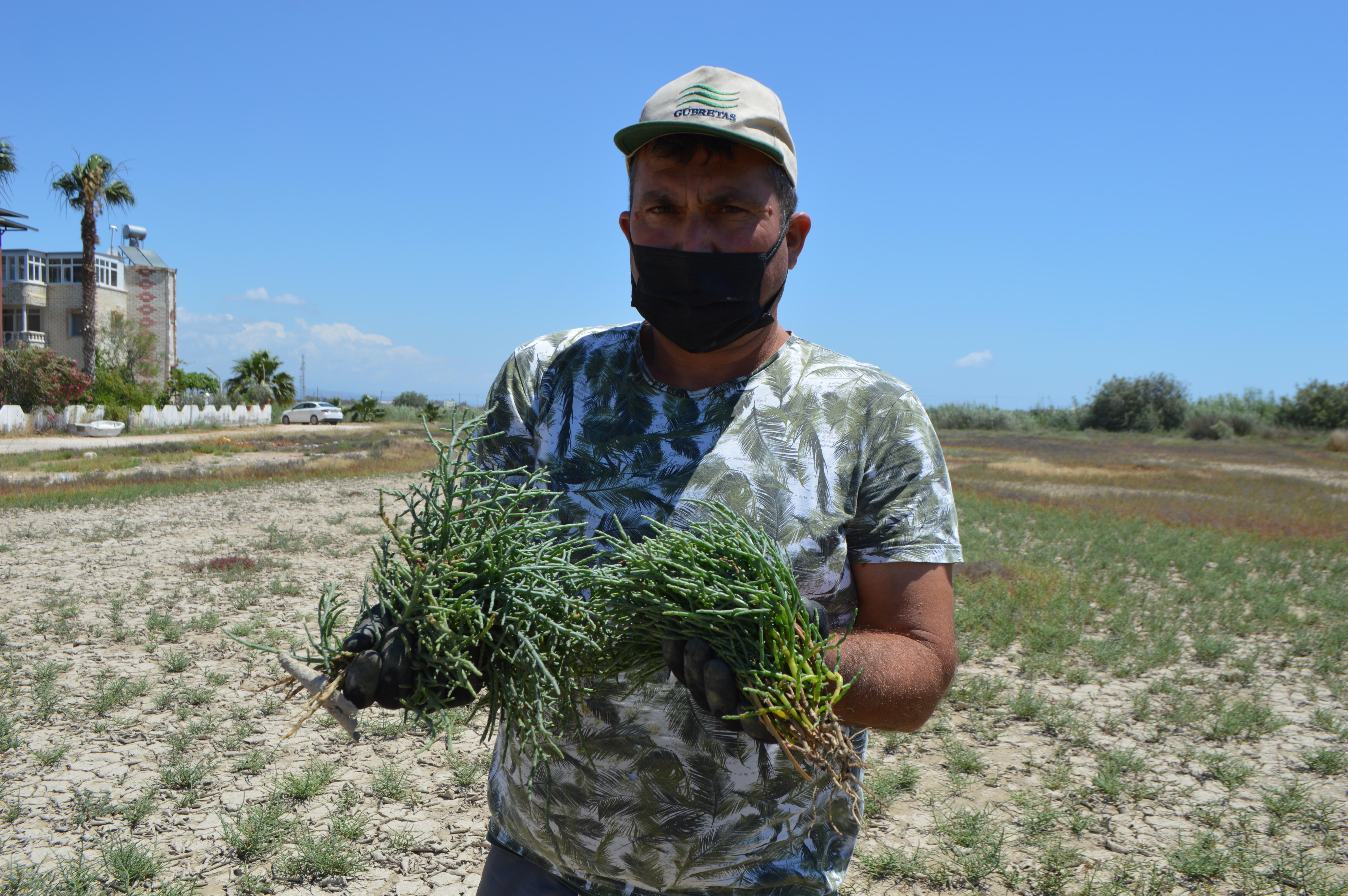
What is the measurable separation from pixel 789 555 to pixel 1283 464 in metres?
41.3

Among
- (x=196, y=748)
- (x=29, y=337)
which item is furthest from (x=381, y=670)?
(x=29, y=337)

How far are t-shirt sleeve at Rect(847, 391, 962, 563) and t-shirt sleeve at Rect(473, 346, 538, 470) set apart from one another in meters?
0.80

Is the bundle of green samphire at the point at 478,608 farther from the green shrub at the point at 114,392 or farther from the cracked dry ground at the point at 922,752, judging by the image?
the green shrub at the point at 114,392

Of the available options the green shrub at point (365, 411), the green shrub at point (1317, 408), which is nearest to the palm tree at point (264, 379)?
the green shrub at point (365, 411)

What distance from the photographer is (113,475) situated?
1866cm

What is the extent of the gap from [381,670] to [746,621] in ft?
1.95

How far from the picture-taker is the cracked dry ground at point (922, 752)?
395 cm

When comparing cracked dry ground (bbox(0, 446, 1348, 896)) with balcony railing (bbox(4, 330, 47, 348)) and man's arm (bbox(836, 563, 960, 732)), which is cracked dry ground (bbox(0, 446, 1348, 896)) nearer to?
man's arm (bbox(836, 563, 960, 732))

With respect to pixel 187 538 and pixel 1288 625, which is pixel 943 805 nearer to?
pixel 1288 625

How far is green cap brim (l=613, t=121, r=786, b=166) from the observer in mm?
Result: 1755

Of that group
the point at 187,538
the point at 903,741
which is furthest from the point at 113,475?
the point at 903,741

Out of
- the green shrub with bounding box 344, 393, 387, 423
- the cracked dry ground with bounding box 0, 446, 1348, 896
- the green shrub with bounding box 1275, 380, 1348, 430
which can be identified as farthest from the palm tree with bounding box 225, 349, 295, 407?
the green shrub with bounding box 1275, 380, 1348, 430

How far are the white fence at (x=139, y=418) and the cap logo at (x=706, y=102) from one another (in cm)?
3639

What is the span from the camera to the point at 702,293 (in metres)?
1.95
